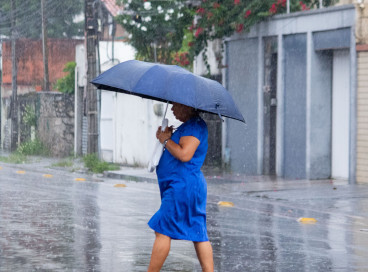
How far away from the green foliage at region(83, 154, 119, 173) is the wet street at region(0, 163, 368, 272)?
4205 mm

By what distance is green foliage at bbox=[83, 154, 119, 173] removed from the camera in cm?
2373

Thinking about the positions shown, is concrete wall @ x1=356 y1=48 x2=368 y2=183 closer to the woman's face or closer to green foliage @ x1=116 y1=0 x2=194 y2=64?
green foliage @ x1=116 y1=0 x2=194 y2=64

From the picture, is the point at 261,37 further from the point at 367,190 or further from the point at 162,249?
the point at 162,249

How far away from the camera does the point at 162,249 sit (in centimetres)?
719

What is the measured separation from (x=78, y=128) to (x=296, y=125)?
13.2 metres

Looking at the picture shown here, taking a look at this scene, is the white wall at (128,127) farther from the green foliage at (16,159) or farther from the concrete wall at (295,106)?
the concrete wall at (295,106)

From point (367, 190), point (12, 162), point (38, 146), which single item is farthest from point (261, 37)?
point (38, 146)

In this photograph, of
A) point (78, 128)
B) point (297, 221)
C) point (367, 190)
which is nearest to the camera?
point (297, 221)

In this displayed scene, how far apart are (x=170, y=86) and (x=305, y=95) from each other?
43.5 feet

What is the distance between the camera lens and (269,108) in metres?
21.7

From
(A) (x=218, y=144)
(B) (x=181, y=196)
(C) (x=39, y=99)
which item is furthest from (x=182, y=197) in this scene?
(C) (x=39, y=99)

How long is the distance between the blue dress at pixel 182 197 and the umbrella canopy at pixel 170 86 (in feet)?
0.86

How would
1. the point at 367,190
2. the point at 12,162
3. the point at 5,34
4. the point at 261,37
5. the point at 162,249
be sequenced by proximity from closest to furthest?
the point at 162,249, the point at 367,190, the point at 261,37, the point at 12,162, the point at 5,34

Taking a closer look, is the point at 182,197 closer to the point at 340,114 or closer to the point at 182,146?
the point at 182,146
